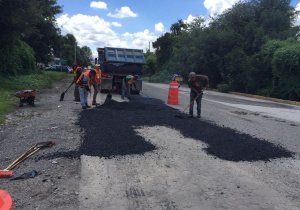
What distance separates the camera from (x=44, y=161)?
7.72m

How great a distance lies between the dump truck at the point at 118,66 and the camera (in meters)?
23.8

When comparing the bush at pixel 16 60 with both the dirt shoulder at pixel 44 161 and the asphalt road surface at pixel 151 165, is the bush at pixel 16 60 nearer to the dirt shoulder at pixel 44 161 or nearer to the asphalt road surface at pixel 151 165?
the dirt shoulder at pixel 44 161

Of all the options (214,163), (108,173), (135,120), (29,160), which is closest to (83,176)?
(108,173)

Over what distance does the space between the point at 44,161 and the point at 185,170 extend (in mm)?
2559

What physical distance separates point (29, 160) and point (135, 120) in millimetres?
5130

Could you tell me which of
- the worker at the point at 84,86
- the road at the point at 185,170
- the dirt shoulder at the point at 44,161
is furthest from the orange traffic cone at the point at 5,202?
the worker at the point at 84,86

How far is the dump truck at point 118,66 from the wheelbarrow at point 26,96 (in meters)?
6.70

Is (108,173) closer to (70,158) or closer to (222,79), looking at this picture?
(70,158)

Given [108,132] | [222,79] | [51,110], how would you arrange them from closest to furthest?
[108,132], [51,110], [222,79]

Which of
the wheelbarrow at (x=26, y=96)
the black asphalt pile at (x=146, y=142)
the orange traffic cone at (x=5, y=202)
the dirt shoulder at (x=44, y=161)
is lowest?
the dirt shoulder at (x=44, y=161)

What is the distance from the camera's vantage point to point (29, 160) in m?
7.89

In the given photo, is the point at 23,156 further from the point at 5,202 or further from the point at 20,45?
the point at 20,45

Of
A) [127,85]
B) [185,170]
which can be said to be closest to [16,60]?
[127,85]

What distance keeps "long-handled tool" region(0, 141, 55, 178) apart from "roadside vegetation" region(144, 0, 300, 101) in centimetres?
2241
